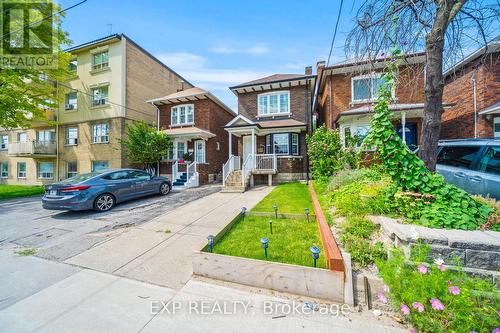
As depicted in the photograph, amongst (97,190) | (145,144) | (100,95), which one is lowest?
(97,190)

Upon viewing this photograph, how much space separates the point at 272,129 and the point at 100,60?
15806mm

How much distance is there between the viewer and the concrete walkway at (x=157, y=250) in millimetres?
3322

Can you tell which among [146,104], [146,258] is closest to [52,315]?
[146,258]

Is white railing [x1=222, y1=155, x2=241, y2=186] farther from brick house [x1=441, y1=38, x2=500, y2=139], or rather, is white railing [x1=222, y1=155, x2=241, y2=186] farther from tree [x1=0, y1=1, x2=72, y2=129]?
tree [x1=0, y1=1, x2=72, y2=129]

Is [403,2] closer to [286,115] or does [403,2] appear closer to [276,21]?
[276,21]

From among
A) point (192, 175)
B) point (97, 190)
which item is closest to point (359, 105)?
point (192, 175)

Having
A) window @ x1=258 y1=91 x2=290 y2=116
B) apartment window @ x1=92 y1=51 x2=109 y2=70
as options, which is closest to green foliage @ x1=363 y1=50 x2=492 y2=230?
window @ x1=258 y1=91 x2=290 y2=116

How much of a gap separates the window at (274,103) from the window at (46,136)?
19.3 metres

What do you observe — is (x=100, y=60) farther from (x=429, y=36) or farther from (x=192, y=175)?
(x=429, y=36)

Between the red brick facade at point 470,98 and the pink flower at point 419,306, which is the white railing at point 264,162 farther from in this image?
the pink flower at point 419,306

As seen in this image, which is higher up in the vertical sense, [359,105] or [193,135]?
[359,105]

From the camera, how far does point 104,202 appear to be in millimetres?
7535

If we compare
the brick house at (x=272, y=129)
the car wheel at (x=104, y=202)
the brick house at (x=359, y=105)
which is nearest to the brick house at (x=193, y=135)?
the brick house at (x=272, y=129)

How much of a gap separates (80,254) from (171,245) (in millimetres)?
1795
